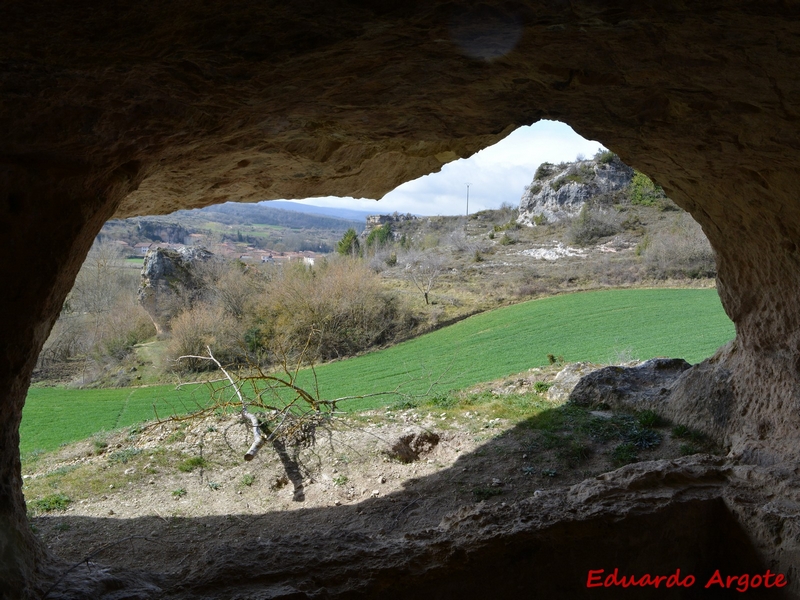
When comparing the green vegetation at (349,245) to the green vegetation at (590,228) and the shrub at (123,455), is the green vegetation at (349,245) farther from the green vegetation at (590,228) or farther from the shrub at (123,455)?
the shrub at (123,455)

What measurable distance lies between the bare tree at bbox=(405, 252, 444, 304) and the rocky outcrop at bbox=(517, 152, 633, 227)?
968 cm

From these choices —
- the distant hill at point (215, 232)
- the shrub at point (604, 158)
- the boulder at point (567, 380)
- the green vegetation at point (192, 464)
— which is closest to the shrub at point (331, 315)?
the distant hill at point (215, 232)

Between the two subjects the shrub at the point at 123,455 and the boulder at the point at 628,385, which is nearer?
the shrub at the point at 123,455

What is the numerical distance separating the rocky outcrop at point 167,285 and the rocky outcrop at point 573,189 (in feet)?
65.3

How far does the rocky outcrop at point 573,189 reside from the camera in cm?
3117

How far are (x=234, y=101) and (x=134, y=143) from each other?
2.18 feet

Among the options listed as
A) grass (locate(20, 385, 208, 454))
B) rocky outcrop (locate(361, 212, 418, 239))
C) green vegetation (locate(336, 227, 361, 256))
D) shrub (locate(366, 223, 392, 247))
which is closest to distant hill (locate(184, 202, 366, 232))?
rocky outcrop (locate(361, 212, 418, 239))

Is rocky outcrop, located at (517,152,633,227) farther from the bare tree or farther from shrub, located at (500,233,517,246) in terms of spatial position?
the bare tree

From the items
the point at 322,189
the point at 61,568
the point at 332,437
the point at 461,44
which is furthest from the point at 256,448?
the point at 461,44

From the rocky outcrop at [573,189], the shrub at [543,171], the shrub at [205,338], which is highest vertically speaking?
the shrub at [543,171]

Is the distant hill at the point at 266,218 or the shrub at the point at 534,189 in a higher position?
the distant hill at the point at 266,218

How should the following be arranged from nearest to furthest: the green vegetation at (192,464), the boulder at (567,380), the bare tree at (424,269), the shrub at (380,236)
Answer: the green vegetation at (192,464) < the boulder at (567,380) < the bare tree at (424,269) < the shrub at (380,236)

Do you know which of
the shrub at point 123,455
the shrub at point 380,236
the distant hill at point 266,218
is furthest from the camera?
the distant hill at point 266,218

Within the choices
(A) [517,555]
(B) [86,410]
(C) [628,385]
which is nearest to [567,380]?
(C) [628,385]
